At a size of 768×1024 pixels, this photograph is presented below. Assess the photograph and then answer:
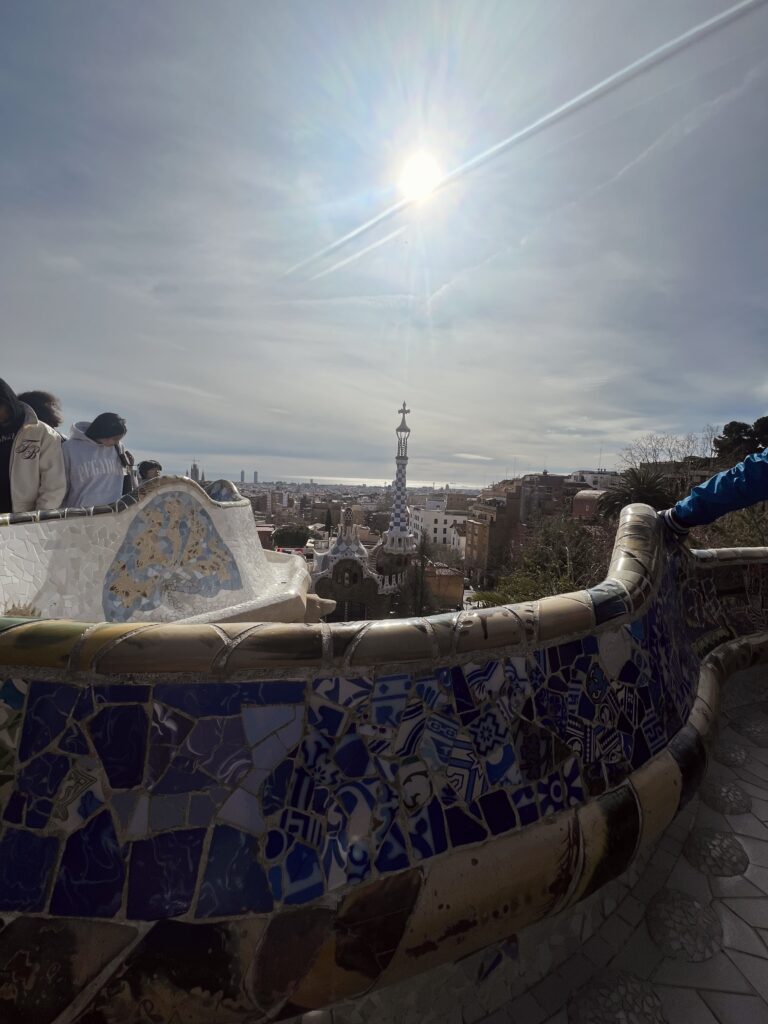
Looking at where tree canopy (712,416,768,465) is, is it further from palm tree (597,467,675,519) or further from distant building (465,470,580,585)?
distant building (465,470,580,585)

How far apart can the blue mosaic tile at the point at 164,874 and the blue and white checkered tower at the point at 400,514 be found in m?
18.8

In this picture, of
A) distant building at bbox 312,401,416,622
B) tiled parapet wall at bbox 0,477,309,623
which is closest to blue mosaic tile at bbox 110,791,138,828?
tiled parapet wall at bbox 0,477,309,623

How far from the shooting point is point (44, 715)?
1011mm

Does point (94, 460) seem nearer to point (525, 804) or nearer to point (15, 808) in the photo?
point (15, 808)

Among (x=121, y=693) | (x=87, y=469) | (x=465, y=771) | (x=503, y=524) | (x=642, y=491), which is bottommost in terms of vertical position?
(x=503, y=524)

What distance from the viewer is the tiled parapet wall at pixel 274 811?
0.92m

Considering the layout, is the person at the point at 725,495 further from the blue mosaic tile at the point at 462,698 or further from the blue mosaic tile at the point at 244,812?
the blue mosaic tile at the point at 244,812

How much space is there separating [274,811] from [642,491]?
36.4 feet

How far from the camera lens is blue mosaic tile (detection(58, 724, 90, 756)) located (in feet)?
3.30

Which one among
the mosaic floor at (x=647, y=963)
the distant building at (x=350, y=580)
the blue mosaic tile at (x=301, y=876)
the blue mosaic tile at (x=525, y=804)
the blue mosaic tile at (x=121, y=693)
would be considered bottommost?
the distant building at (x=350, y=580)

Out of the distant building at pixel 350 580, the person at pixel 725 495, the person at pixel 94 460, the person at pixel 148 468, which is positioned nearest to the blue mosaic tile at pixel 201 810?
the person at pixel 725 495

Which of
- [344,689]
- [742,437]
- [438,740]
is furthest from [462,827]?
[742,437]

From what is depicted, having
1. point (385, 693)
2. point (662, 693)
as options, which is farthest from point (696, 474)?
point (385, 693)

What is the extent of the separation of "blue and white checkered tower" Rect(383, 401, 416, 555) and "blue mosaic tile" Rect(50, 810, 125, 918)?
61.6 feet
